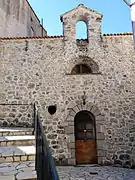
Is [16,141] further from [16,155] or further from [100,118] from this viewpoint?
[100,118]

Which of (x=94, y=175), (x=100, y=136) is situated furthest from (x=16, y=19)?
(x=94, y=175)

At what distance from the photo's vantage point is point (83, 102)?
8211 mm

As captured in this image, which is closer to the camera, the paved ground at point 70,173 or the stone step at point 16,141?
the paved ground at point 70,173

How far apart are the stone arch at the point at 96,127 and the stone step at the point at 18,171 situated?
4.34m

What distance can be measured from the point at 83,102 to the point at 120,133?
6.93 feet

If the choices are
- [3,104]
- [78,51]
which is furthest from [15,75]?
[78,51]

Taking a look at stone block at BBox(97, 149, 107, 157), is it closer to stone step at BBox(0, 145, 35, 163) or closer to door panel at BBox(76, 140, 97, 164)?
door panel at BBox(76, 140, 97, 164)

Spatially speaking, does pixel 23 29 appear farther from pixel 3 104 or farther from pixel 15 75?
pixel 3 104

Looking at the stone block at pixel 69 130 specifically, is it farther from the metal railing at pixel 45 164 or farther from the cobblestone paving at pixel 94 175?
the metal railing at pixel 45 164

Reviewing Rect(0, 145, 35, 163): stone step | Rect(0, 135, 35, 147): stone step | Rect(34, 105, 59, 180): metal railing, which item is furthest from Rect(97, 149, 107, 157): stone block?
Rect(34, 105, 59, 180): metal railing

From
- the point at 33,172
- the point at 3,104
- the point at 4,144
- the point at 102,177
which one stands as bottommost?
the point at 102,177

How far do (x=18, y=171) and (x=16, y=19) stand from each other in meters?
11.3

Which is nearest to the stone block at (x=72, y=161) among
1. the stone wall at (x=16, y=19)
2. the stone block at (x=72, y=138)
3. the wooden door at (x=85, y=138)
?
the wooden door at (x=85, y=138)

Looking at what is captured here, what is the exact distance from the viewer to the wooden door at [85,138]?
7770 mm
